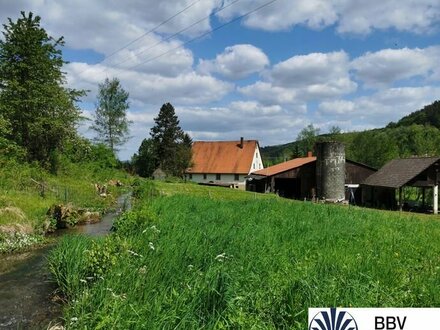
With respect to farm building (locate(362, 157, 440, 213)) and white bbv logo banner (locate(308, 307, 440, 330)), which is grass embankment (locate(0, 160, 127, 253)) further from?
farm building (locate(362, 157, 440, 213))

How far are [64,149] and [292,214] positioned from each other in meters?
24.3

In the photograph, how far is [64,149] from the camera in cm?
3438

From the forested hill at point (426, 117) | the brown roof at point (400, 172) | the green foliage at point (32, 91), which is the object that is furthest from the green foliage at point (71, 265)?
the forested hill at point (426, 117)

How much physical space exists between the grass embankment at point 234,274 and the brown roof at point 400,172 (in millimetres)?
23350

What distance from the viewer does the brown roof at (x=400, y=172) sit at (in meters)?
34.3

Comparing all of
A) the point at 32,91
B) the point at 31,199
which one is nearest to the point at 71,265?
the point at 31,199

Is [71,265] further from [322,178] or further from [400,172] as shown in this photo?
[322,178]

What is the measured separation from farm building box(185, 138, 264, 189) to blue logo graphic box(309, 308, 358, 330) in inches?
2338

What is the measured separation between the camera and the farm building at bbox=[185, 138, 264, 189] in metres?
65.8

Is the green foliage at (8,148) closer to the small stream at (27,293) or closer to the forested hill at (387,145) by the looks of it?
the small stream at (27,293)

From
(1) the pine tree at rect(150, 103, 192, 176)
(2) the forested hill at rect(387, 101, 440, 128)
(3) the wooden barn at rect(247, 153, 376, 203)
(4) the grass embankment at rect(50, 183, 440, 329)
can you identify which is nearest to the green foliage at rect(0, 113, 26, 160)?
(4) the grass embankment at rect(50, 183, 440, 329)

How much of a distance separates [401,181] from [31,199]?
28.6m

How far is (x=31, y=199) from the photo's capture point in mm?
19891

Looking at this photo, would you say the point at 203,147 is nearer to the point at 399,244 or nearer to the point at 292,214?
the point at 292,214
